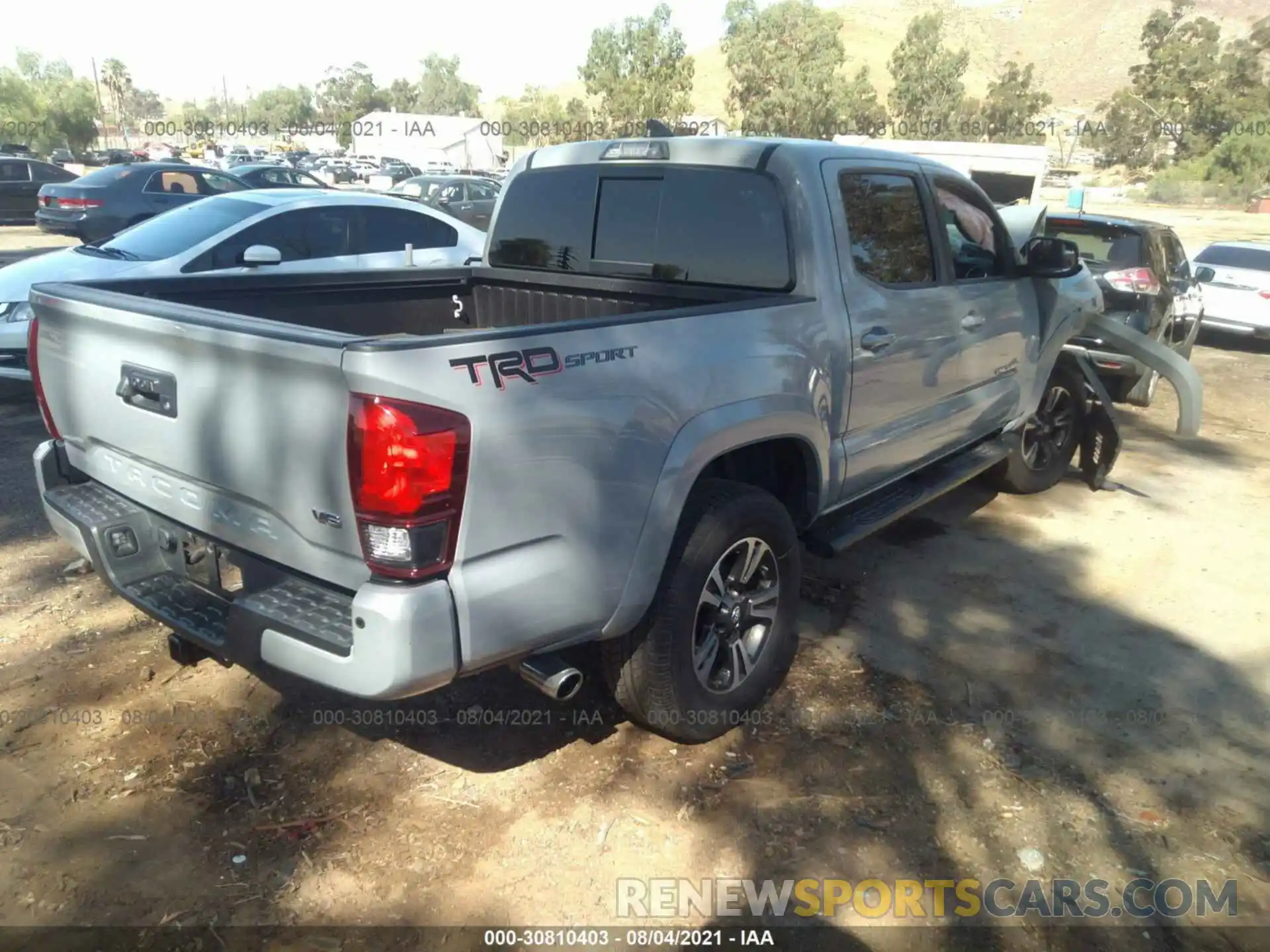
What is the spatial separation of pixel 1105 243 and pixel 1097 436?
322cm

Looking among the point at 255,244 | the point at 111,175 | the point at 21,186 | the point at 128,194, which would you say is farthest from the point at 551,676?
the point at 21,186

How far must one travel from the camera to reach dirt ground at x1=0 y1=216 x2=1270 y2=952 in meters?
2.70

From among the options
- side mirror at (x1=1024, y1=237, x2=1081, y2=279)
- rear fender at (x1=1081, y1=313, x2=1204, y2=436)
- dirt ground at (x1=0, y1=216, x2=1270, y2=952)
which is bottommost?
dirt ground at (x1=0, y1=216, x2=1270, y2=952)

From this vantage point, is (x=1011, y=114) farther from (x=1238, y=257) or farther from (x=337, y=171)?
(x=1238, y=257)

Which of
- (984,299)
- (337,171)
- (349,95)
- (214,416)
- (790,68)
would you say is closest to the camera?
(214,416)

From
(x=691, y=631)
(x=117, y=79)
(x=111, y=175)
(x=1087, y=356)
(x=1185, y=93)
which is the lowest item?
(x=691, y=631)

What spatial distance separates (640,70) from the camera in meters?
57.0

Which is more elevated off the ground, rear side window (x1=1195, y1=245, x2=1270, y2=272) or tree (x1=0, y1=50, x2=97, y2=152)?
tree (x1=0, y1=50, x2=97, y2=152)

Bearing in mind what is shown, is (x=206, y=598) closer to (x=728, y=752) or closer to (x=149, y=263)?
(x=728, y=752)

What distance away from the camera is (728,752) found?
3.36 metres

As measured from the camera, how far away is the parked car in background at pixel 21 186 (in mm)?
19688

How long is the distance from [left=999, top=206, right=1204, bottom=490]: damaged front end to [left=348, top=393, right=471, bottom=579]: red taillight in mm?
4099

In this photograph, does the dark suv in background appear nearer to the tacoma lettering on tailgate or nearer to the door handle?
the door handle

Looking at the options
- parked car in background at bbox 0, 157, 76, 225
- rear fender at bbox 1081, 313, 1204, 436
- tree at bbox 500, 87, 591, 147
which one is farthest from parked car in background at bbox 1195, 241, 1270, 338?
tree at bbox 500, 87, 591, 147
